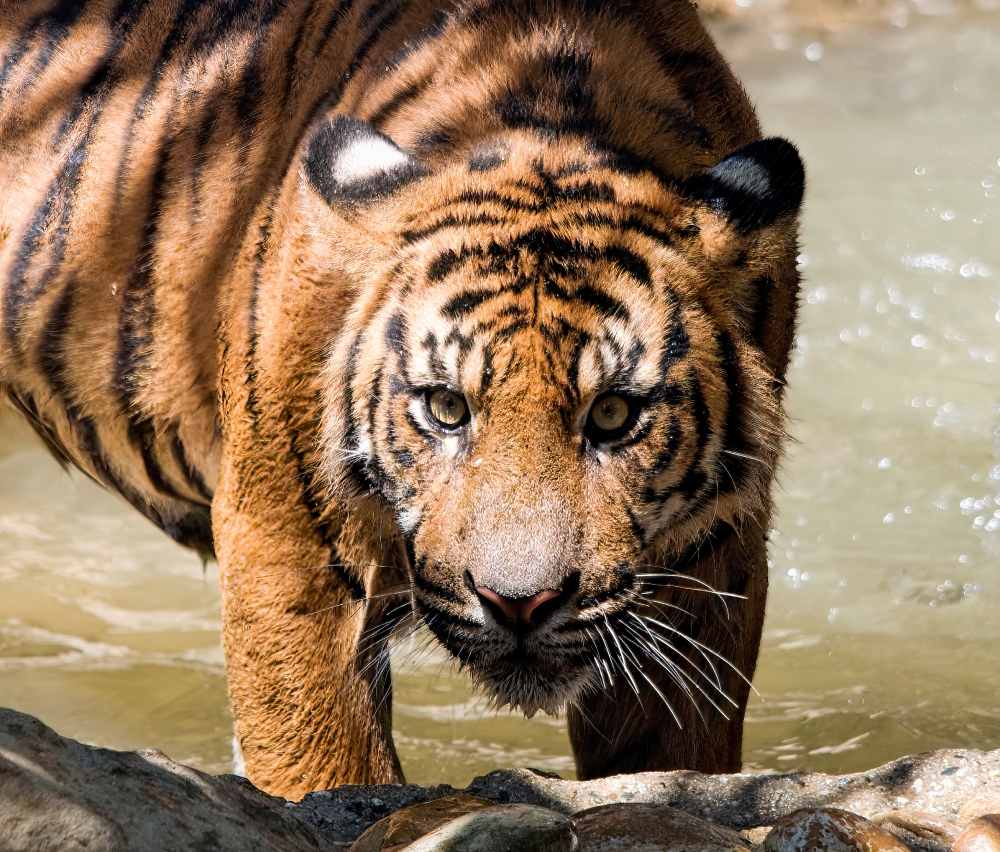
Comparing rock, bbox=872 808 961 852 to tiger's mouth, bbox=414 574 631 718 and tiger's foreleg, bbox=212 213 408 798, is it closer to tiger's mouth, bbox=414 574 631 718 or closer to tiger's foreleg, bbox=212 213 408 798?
tiger's mouth, bbox=414 574 631 718

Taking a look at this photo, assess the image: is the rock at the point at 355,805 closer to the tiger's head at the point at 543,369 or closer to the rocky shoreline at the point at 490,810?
the rocky shoreline at the point at 490,810

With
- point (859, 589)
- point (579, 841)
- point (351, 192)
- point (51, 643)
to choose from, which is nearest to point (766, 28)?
point (859, 589)

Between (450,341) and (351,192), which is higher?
(351,192)

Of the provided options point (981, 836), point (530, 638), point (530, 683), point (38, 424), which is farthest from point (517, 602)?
point (38, 424)

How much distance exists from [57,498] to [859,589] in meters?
4.45

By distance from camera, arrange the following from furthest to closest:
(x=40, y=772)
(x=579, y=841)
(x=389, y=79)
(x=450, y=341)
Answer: (x=389, y=79)
(x=450, y=341)
(x=579, y=841)
(x=40, y=772)

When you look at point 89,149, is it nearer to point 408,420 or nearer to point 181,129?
point 181,129

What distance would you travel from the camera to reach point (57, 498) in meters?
7.09

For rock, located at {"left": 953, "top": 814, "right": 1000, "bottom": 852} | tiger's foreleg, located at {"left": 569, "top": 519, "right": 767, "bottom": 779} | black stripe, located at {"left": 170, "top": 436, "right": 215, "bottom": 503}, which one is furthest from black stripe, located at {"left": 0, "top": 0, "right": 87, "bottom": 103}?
rock, located at {"left": 953, "top": 814, "right": 1000, "bottom": 852}

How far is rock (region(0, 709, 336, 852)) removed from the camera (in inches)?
63.3

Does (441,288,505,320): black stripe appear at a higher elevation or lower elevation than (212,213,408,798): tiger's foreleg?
higher

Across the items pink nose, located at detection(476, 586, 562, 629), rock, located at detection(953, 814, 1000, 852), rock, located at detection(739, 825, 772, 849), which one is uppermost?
pink nose, located at detection(476, 586, 562, 629)

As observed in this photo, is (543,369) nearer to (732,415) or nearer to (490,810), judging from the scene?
(732,415)

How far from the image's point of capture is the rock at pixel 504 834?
1.86m
